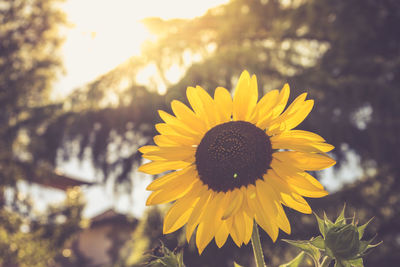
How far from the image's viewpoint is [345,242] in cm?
60

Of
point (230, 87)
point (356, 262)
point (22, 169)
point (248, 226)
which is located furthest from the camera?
point (22, 169)

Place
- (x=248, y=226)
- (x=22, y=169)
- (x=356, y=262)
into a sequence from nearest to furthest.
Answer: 1. (x=356, y=262)
2. (x=248, y=226)
3. (x=22, y=169)

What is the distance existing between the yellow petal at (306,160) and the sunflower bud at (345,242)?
11 centimetres

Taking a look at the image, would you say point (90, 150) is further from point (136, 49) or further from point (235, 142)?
point (235, 142)

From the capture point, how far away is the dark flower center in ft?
2.35

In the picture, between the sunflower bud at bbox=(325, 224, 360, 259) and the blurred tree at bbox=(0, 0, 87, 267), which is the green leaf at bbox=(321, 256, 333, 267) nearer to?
the sunflower bud at bbox=(325, 224, 360, 259)

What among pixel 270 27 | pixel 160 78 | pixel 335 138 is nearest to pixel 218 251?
pixel 335 138

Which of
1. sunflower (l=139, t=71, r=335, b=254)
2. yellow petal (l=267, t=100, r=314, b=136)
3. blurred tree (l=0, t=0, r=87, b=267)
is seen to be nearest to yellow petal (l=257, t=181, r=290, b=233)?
sunflower (l=139, t=71, r=335, b=254)

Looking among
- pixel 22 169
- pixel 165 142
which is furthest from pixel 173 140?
pixel 22 169

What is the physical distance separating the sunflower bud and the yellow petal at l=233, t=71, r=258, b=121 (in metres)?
0.29

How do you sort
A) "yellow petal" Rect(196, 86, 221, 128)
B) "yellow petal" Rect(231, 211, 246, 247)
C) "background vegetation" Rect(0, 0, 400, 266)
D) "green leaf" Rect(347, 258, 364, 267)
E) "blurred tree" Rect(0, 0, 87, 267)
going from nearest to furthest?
1. "green leaf" Rect(347, 258, 364, 267)
2. "yellow petal" Rect(231, 211, 246, 247)
3. "yellow petal" Rect(196, 86, 221, 128)
4. "background vegetation" Rect(0, 0, 400, 266)
5. "blurred tree" Rect(0, 0, 87, 267)

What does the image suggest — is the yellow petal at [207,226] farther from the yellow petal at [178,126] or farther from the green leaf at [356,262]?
the green leaf at [356,262]

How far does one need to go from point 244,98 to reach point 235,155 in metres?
0.12

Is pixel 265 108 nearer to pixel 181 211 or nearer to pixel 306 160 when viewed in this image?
pixel 306 160
